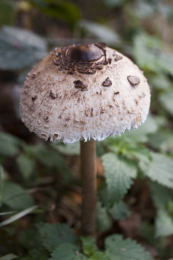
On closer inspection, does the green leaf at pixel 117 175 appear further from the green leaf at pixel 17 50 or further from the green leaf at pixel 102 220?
the green leaf at pixel 17 50

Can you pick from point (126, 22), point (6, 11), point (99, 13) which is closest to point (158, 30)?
point (126, 22)

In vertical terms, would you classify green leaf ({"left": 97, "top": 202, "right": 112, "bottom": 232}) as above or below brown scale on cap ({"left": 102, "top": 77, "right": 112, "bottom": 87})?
below

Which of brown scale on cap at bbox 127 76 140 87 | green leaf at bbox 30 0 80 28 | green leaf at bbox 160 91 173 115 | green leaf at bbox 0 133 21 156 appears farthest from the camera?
green leaf at bbox 30 0 80 28

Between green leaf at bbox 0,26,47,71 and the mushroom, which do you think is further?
green leaf at bbox 0,26,47,71

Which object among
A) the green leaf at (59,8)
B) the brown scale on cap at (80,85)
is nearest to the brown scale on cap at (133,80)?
the brown scale on cap at (80,85)

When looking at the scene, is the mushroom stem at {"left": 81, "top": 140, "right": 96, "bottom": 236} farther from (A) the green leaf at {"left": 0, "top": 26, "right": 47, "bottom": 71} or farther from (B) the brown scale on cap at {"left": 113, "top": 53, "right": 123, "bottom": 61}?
(A) the green leaf at {"left": 0, "top": 26, "right": 47, "bottom": 71}

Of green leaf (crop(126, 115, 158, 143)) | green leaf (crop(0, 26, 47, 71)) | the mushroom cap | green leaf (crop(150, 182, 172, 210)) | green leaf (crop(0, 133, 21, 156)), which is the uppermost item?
green leaf (crop(0, 26, 47, 71))

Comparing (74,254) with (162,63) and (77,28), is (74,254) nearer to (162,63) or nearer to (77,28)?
(162,63)

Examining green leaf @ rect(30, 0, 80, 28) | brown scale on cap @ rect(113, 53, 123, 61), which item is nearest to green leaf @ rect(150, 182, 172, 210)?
brown scale on cap @ rect(113, 53, 123, 61)

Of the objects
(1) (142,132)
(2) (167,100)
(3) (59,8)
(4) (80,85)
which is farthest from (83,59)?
(3) (59,8)
